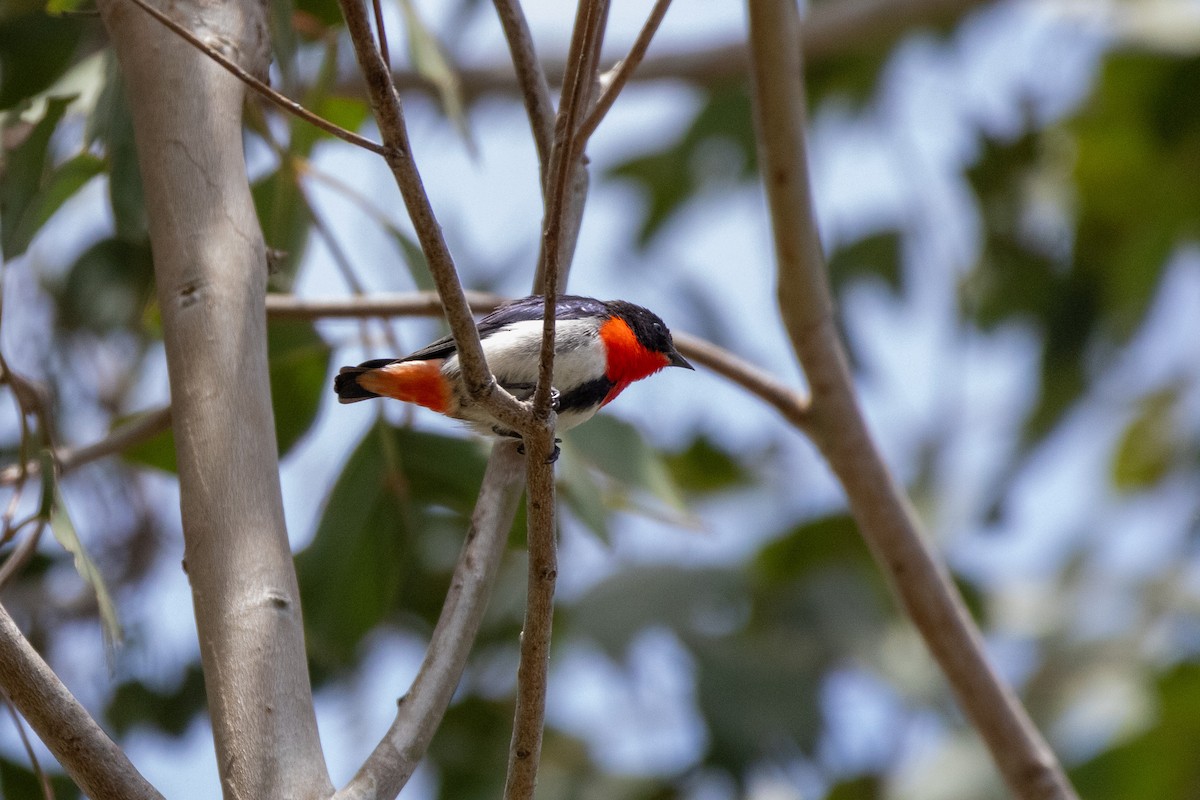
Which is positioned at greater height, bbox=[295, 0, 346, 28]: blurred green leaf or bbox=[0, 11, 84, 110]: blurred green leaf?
bbox=[295, 0, 346, 28]: blurred green leaf

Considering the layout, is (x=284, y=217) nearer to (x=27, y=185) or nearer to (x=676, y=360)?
(x=27, y=185)

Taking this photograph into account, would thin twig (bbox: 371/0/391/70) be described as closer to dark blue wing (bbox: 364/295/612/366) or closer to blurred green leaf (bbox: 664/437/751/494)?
dark blue wing (bbox: 364/295/612/366)

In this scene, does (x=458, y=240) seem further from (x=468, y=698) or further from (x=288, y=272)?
(x=288, y=272)

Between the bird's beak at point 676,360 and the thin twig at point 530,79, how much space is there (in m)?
0.76

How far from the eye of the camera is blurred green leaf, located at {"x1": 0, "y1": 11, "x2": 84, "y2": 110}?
129 inches

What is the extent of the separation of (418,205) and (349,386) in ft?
3.97

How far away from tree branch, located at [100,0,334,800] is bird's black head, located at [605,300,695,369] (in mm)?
1078

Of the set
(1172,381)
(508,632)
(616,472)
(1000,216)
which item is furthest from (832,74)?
(616,472)

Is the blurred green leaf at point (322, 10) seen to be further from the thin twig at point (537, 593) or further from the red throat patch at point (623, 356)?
the thin twig at point (537, 593)

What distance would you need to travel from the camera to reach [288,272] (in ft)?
11.0

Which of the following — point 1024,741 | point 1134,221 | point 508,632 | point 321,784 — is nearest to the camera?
point 321,784

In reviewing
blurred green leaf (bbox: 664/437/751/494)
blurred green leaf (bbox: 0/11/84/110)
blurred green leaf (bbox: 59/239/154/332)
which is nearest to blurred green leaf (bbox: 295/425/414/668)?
blurred green leaf (bbox: 0/11/84/110)

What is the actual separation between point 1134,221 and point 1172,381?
113 centimetres

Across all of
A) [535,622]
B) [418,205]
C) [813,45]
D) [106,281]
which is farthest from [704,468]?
[418,205]
